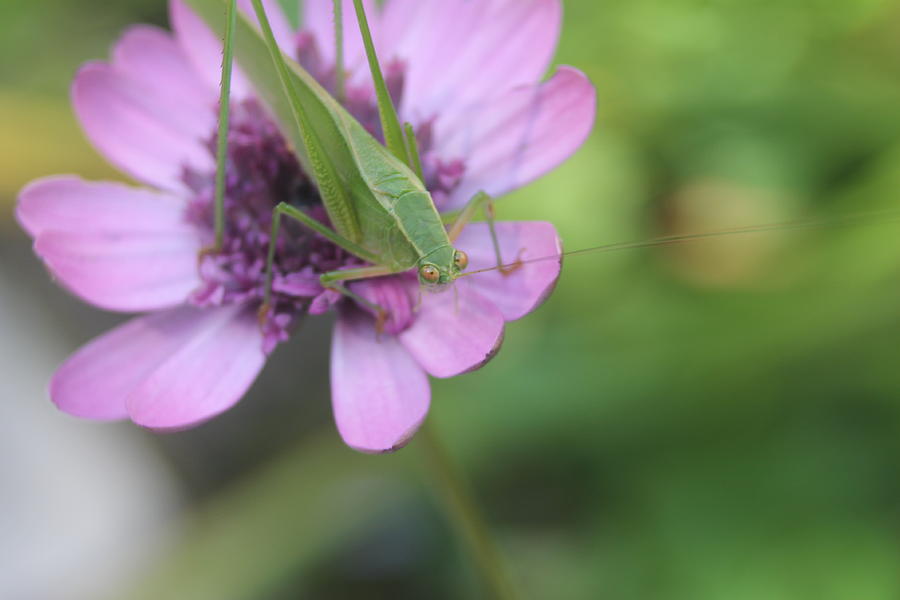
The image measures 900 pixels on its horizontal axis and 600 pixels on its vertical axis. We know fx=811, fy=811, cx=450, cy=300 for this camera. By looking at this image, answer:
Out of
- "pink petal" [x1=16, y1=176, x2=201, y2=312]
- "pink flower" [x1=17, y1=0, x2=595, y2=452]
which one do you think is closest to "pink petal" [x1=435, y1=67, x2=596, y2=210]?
"pink flower" [x1=17, y1=0, x2=595, y2=452]

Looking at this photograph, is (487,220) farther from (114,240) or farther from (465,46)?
(114,240)

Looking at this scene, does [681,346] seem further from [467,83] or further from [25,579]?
[25,579]

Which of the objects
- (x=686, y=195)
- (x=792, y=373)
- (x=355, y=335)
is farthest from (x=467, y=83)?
(x=792, y=373)

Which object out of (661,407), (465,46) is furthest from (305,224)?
(661,407)

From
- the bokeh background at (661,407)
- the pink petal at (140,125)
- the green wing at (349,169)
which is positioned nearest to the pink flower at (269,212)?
the pink petal at (140,125)

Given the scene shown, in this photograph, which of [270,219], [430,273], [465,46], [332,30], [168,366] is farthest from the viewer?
[332,30]
